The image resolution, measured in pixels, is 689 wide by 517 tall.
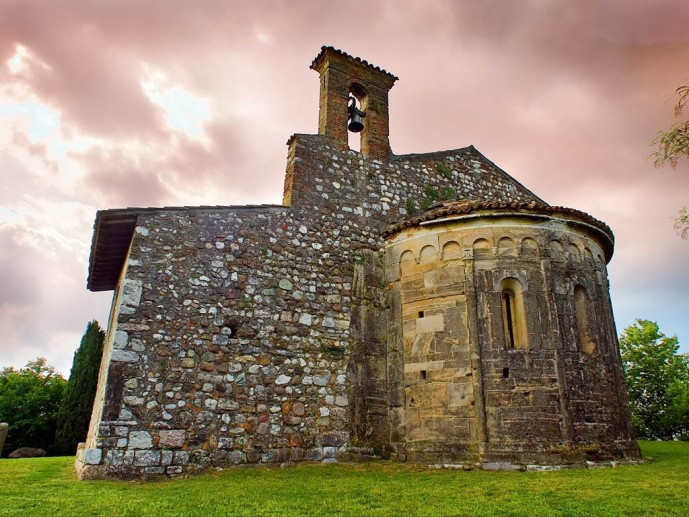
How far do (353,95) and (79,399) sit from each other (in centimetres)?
1379

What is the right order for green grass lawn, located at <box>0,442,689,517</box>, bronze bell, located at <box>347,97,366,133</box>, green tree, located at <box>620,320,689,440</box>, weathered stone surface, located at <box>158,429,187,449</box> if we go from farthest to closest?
green tree, located at <box>620,320,689,440</box>, bronze bell, located at <box>347,97,366,133</box>, weathered stone surface, located at <box>158,429,187,449</box>, green grass lawn, located at <box>0,442,689,517</box>

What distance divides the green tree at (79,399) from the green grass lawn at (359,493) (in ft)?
27.6

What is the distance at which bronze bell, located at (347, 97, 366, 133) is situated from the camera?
12.6 m

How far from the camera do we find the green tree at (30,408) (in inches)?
750

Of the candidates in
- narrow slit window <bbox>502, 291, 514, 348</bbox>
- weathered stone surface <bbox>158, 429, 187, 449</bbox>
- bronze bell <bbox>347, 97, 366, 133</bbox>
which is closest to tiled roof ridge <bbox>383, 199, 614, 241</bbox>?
narrow slit window <bbox>502, 291, 514, 348</bbox>

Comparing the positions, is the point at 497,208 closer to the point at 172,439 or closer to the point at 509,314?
the point at 509,314

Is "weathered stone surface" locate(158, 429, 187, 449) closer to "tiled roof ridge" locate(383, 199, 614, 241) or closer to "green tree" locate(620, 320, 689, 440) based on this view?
"tiled roof ridge" locate(383, 199, 614, 241)

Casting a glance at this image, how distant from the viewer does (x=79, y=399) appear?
16.5 m

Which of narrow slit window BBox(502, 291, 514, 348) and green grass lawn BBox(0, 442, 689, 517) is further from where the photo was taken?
narrow slit window BBox(502, 291, 514, 348)

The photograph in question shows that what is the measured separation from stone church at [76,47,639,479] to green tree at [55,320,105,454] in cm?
730

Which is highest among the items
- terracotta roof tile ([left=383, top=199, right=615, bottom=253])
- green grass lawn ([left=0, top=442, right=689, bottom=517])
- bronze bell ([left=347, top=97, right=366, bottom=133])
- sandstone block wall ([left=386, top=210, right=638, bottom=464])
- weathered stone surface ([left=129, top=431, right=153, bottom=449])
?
bronze bell ([left=347, top=97, right=366, bottom=133])

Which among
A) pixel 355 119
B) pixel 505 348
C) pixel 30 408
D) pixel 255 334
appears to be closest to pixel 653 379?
pixel 505 348

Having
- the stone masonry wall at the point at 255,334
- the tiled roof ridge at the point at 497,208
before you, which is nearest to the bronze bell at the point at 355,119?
the stone masonry wall at the point at 255,334

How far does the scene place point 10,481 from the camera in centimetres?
727
